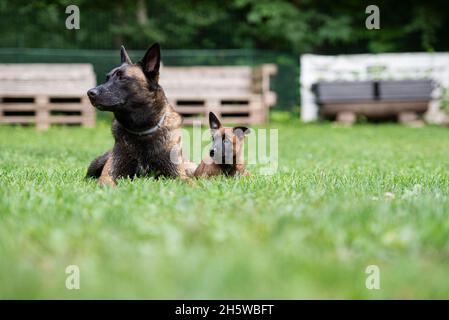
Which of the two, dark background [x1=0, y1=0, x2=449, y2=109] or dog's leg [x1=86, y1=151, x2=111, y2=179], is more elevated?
dark background [x1=0, y1=0, x2=449, y2=109]

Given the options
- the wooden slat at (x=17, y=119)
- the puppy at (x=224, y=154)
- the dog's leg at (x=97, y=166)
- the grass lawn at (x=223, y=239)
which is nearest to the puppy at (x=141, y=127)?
the dog's leg at (x=97, y=166)

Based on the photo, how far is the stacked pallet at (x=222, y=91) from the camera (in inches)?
720

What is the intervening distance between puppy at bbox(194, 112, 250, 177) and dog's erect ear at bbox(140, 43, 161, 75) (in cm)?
95

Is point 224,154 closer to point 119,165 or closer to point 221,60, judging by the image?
point 119,165

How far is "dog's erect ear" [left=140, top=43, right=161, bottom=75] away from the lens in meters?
5.89

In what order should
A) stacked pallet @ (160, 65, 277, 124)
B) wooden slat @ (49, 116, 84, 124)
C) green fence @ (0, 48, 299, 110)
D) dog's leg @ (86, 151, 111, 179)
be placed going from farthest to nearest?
green fence @ (0, 48, 299, 110) < stacked pallet @ (160, 65, 277, 124) < wooden slat @ (49, 116, 84, 124) < dog's leg @ (86, 151, 111, 179)

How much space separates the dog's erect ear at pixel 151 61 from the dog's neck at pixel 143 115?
0.73ft

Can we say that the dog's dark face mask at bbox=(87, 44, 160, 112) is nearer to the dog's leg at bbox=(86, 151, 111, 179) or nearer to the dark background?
the dog's leg at bbox=(86, 151, 111, 179)

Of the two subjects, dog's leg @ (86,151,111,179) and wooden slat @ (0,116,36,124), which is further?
wooden slat @ (0,116,36,124)

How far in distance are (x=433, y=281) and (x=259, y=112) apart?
15.9 metres

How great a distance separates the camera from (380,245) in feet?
10.5

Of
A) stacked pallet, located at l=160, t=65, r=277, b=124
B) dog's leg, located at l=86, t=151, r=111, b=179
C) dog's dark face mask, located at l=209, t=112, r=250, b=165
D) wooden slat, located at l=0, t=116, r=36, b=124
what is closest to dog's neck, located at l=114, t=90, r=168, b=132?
dog's leg, located at l=86, t=151, r=111, b=179
